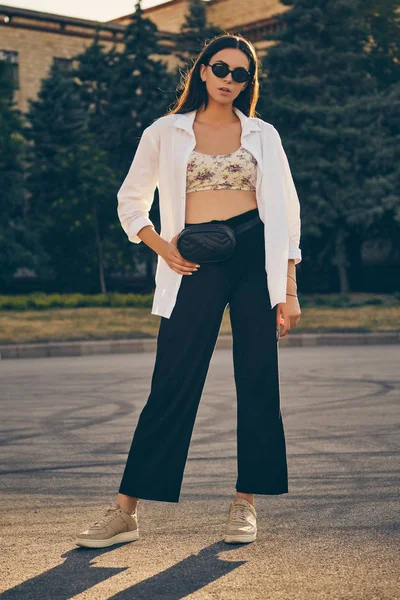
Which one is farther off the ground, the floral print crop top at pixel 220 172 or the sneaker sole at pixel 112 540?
the floral print crop top at pixel 220 172

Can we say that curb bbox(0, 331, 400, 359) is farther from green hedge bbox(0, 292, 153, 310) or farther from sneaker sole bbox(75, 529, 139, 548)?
sneaker sole bbox(75, 529, 139, 548)

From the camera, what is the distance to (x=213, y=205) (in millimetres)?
4254

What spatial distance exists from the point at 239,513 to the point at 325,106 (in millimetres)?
30904

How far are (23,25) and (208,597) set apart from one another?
49.0 m

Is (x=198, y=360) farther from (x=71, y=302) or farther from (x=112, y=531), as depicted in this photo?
(x=71, y=302)

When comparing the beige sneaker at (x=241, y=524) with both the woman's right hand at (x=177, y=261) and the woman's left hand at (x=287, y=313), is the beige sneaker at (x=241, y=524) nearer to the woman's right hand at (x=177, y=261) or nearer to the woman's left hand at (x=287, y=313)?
the woman's left hand at (x=287, y=313)

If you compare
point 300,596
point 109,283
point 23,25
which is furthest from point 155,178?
point 23,25

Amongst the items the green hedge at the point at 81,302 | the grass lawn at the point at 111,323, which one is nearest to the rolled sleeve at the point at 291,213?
the grass lawn at the point at 111,323

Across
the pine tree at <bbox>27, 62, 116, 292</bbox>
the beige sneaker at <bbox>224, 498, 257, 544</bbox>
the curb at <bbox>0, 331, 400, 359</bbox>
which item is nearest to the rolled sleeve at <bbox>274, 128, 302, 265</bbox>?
the beige sneaker at <bbox>224, 498, 257, 544</bbox>

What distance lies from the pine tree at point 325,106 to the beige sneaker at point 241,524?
29780 mm

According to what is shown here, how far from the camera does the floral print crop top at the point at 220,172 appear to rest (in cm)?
425

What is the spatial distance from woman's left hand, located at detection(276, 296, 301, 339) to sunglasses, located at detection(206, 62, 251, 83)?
0.88 metres

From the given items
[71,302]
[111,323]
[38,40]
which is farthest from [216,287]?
[38,40]

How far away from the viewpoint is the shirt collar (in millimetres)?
4289
